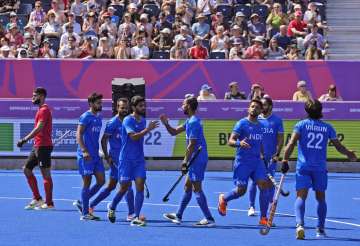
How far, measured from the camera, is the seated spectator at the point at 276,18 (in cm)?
3200

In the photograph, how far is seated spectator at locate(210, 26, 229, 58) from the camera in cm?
3106

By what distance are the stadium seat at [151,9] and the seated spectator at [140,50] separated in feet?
6.60

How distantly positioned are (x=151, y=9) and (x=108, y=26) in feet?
5.34

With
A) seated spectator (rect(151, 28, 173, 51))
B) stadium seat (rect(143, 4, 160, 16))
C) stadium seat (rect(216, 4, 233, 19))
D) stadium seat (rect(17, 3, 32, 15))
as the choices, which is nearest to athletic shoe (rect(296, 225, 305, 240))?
seated spectator (rect(151, 28, 173, 51))

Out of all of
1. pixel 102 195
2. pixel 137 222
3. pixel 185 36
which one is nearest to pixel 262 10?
pixel 185 36

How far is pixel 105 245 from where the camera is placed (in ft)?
52.7

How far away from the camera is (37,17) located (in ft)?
109

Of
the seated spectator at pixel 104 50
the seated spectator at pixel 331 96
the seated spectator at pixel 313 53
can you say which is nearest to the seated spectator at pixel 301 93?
the seated spectator at pixel 331 96

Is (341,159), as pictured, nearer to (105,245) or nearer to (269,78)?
(269,78)

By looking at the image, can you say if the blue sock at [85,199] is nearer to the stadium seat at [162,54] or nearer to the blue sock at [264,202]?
the blue sock at [264,202]

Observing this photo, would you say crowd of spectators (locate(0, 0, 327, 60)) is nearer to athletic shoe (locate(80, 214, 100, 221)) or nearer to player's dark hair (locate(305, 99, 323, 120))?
athletic shoe (locate(80, 214, 100, 221))

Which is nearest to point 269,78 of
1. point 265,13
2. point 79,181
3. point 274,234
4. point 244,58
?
point 244,58

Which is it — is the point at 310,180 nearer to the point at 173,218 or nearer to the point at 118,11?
the point at 173,218

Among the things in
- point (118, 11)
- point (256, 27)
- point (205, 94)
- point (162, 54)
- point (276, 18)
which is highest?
point (118, 11)
